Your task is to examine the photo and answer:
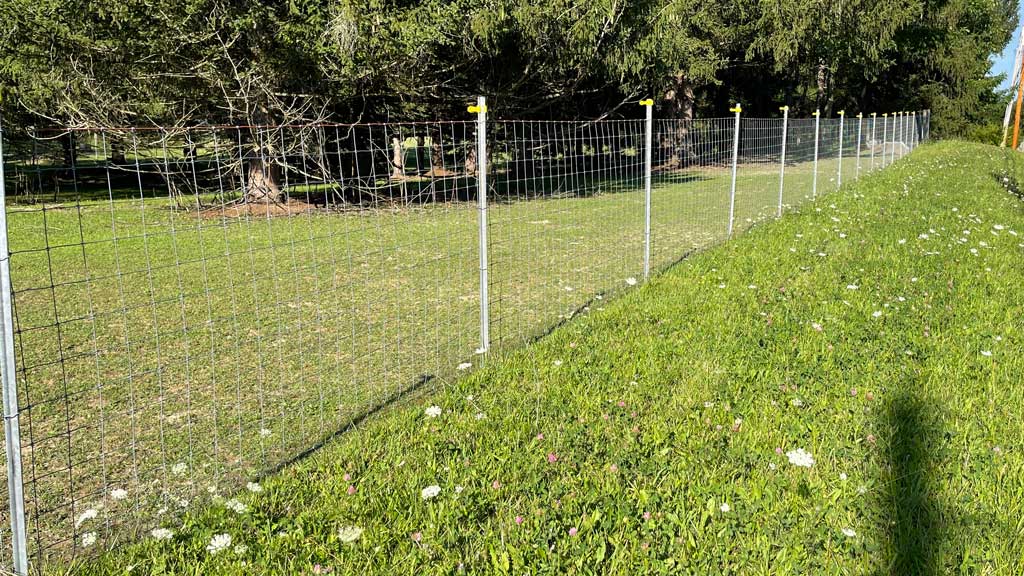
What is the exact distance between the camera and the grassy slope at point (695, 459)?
→ 102 inches

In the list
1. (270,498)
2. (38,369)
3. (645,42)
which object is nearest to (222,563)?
(270,498)

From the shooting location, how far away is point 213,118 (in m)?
14.8

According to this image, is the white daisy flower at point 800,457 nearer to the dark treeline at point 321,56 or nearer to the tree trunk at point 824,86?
the dark treeline at point 321,56

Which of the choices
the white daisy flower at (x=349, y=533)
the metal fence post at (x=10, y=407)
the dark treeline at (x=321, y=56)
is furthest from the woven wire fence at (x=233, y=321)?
the dark treeline at (x=321, y=56)

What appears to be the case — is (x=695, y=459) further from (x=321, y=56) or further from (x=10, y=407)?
(x=321, y=56)

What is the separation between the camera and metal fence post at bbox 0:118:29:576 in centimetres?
238

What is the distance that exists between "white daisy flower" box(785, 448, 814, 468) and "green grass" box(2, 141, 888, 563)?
2.03 metres

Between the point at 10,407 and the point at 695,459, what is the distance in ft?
8.21

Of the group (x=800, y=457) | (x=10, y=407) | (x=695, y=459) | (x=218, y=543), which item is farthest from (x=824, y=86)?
(x=10, y=407)

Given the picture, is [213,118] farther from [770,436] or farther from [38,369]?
[770,436]

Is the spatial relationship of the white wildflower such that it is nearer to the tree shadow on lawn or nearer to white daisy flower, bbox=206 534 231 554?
white daisy flower, bbox=206 534 231 554

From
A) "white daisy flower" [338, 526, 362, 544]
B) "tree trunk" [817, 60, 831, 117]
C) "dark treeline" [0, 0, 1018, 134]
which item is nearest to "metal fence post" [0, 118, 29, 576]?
"white daisy flower" [338, 526, 362, 544]

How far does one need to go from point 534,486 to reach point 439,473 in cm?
41

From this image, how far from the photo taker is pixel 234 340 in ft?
18.1
